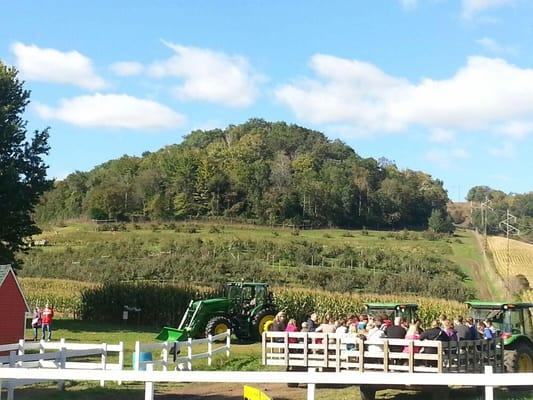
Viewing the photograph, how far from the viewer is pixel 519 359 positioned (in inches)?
704

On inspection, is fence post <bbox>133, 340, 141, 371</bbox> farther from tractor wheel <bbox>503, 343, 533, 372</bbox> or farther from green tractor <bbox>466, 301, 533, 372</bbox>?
green tractor <bbox>466, 301, 533, 372</bbox>

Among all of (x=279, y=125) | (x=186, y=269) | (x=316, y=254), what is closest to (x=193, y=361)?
(x=186, y=269)

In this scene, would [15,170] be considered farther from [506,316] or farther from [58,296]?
[506,316]

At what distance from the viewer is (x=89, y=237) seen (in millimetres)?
84500

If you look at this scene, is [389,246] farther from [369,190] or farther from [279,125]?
[279,125]

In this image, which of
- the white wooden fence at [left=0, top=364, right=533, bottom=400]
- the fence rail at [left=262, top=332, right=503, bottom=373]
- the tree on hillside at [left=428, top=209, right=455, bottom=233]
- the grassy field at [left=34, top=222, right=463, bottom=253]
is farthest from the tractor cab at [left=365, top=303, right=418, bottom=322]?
the tree on hillside at [left=428, top=209, right=455, bottom=233]

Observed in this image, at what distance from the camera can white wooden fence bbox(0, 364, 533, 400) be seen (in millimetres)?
6242

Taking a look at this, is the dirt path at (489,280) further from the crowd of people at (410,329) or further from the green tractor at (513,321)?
the crowd of people at (410,329)

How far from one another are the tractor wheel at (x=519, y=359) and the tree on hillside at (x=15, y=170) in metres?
26.8

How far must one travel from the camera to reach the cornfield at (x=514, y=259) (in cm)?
6009

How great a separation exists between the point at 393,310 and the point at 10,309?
13513mm

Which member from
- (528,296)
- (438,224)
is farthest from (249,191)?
(528,296)

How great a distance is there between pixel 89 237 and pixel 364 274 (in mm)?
33944

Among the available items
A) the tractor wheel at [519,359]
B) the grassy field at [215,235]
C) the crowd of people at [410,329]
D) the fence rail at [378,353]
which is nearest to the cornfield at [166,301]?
the tractor wheel at [519,359]
